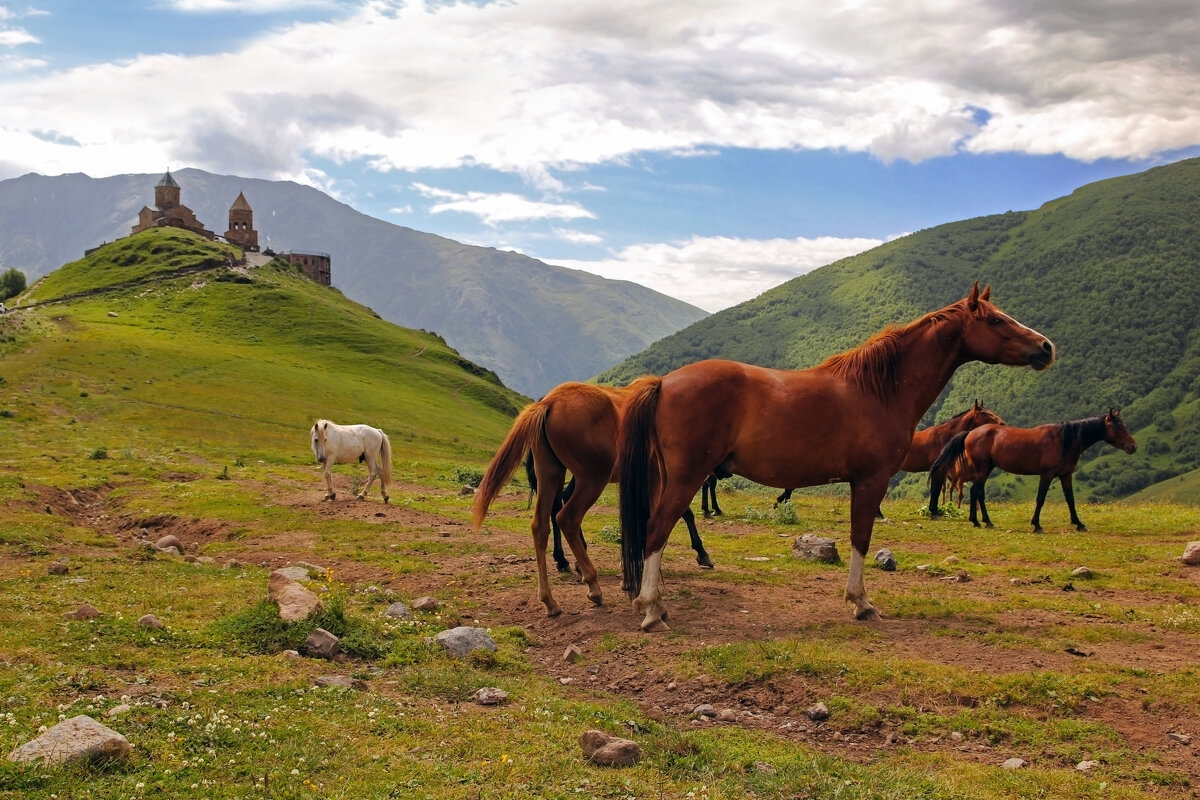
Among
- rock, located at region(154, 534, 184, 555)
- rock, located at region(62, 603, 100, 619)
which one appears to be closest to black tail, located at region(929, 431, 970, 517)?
rock, located at region(154, 534, 184, 555)

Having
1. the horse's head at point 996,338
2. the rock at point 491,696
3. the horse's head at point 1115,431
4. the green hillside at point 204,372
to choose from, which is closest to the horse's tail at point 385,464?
the green hillside at point 204,372

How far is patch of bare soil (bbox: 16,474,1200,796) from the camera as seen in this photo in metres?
7.19

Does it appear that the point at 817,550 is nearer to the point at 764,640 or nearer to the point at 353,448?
the point at 764,640

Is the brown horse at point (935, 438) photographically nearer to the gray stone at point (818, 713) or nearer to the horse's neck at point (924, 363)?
the horse's neck at point (924, 363)

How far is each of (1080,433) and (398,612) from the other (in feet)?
A: 57.4

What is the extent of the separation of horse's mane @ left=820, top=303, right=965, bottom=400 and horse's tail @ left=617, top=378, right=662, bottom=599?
260 centimetres

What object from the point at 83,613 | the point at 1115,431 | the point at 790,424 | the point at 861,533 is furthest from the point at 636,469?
the point at 1115,431

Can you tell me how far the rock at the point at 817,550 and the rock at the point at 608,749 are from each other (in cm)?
876

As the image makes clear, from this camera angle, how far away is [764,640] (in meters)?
9.41

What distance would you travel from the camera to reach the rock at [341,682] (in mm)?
7613

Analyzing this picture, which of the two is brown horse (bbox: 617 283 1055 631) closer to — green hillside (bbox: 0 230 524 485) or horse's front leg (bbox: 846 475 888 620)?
horse's front leg (bbox: 846 475 888 620)

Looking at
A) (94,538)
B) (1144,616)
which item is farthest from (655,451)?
(94,538)

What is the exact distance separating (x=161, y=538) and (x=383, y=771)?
13183mm

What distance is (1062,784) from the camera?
5.98 meters
